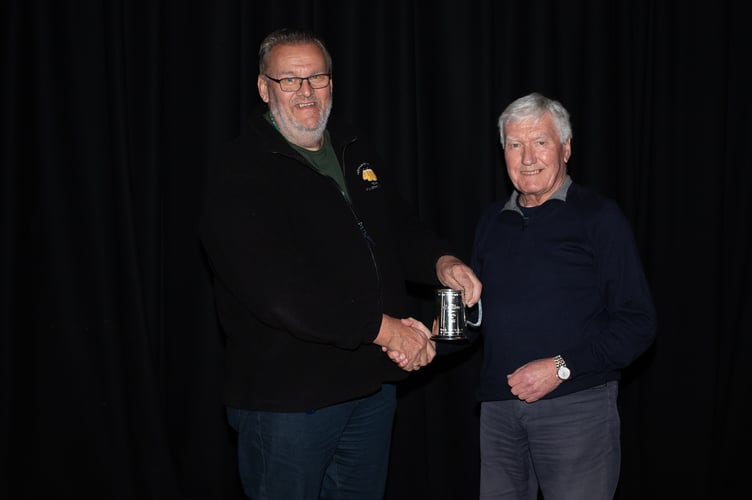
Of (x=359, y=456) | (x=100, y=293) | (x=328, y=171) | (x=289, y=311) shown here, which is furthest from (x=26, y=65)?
(x=359, y=456)

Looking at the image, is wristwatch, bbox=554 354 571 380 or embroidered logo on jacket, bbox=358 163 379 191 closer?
wristwatch, bbox=554 354 571 380

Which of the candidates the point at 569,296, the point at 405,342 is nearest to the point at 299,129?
the point at 405,342

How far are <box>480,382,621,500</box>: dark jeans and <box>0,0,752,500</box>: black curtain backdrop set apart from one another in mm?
1301

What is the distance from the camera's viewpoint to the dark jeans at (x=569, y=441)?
2.00 meters

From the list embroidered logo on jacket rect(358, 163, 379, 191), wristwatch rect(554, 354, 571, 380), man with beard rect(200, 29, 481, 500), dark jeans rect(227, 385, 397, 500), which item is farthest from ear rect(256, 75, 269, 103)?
wristwatch rect(554, 354, 571, 380)

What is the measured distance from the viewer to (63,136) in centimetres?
317

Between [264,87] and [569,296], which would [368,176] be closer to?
[264,87]

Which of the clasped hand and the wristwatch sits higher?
the clasped hand

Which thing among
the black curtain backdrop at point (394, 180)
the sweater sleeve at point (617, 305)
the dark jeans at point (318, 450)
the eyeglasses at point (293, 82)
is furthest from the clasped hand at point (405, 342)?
the black curtain backdrop at point (394, 180)

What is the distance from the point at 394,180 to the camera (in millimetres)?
3344

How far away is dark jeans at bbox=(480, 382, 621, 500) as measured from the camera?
200 centimetres

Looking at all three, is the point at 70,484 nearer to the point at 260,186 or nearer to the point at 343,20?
the point at 260,186

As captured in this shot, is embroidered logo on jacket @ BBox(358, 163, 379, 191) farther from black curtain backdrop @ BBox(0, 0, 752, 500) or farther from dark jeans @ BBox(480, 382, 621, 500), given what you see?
black curtain backdrop @ BBox(0, 0, 752, 500)

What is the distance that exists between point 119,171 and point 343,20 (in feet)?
4.15
